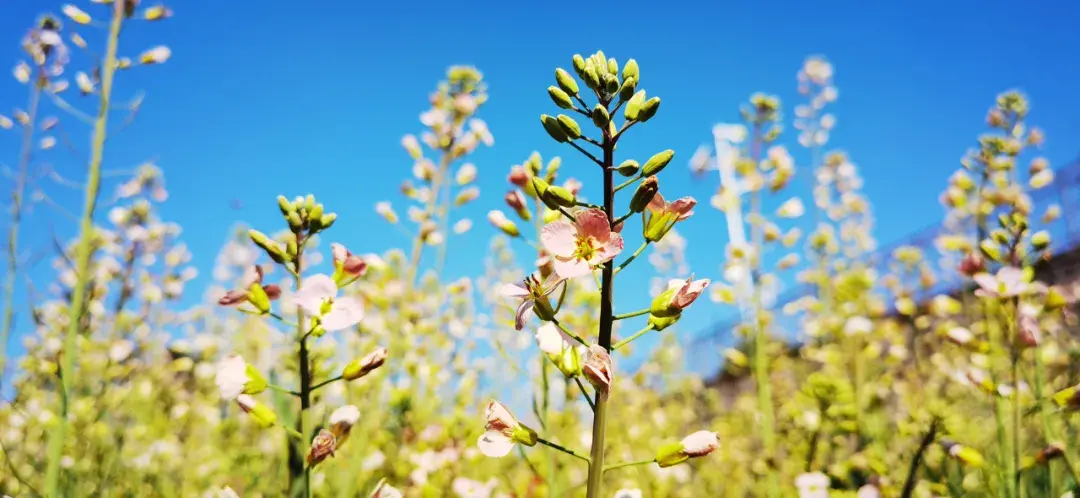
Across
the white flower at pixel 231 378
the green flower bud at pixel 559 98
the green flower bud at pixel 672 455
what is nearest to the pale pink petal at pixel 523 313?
the green flower bud at pixel 672 455

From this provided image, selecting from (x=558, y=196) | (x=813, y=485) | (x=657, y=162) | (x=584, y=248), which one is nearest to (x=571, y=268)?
(x=584, y=248)

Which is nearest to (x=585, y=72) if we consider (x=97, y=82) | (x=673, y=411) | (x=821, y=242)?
(x=97, y=82)

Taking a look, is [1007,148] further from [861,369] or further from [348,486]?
[348,486]

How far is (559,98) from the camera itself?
146cm

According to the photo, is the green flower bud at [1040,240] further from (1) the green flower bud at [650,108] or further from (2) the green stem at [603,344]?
(2) the green stem at [603,344]

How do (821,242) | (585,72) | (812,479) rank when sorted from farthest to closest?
(821,242)
(812,479)
(585,72)

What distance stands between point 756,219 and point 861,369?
1.03 m

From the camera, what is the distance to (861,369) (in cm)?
371

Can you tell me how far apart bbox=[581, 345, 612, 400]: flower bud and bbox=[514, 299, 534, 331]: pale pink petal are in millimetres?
151

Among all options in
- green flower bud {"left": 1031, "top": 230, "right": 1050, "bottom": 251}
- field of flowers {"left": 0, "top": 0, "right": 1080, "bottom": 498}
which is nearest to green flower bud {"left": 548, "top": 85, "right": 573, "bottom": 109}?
field of flowers {"left": 0, "top": 0, "right": 1080, "bottom": 498}

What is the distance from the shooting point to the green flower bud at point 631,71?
1.46 m

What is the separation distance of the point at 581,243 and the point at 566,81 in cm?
42

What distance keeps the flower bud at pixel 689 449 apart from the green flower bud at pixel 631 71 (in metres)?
0.77

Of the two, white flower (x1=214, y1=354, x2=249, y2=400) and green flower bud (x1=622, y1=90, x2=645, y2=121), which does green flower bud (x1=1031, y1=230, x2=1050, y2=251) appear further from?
white flower (x1=214, y1=354, x2=249, y2=400)
